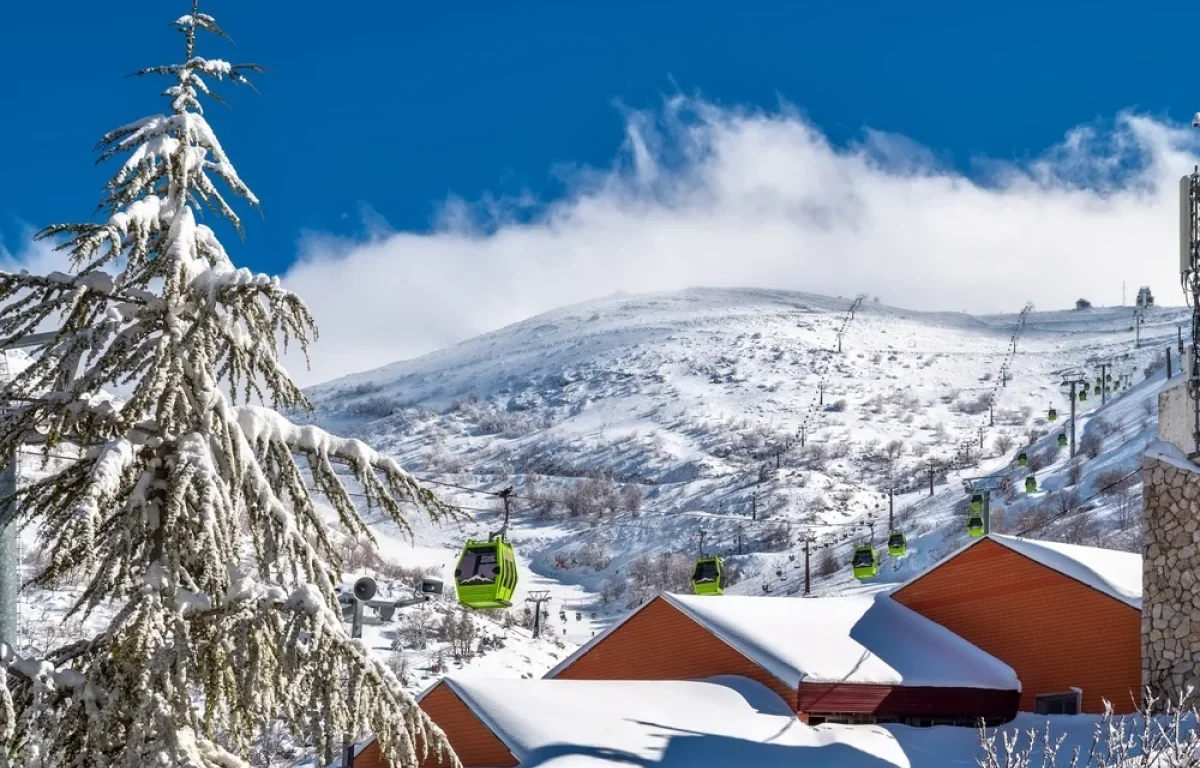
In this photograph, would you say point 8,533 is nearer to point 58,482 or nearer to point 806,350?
point 58,482

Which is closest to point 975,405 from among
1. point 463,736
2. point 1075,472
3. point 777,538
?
point 777,538

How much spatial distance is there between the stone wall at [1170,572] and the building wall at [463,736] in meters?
9.85

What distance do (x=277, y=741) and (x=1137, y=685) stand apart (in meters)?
19.7

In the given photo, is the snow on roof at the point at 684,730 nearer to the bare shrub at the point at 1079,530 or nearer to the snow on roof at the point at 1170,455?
the snow on roof at the point at 1170,455

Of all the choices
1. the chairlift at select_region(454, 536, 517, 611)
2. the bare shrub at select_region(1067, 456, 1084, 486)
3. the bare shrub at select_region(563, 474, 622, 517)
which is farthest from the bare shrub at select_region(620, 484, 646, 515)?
the chairlift at select_region(454, 536, 517, 611)

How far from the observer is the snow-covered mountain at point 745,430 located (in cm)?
7469

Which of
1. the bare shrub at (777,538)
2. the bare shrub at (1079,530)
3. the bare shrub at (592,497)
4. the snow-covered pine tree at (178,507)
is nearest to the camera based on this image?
the snow-covered pine tree at (178,507)

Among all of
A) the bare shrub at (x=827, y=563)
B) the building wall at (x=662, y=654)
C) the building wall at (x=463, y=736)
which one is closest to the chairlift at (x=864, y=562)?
the building wall at (x=662, y=654)

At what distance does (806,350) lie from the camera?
15225 cm

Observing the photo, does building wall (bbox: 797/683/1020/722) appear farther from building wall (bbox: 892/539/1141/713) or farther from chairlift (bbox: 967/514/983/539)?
chairlift (bbox: 967/514/983/539)

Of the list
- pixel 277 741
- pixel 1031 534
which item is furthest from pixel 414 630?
pixel 1031 534

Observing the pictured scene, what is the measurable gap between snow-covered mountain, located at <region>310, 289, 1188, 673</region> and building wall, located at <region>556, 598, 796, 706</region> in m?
14.4

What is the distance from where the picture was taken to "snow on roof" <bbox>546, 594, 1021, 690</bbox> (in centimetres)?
2420

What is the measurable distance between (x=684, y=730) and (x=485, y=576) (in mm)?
5007
